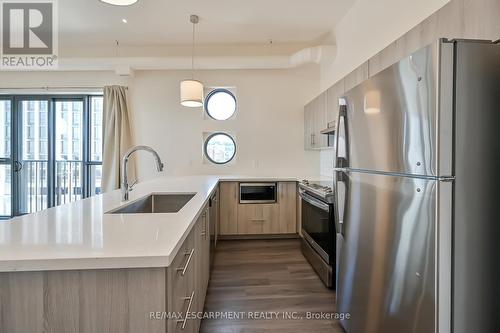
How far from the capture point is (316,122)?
415 cm

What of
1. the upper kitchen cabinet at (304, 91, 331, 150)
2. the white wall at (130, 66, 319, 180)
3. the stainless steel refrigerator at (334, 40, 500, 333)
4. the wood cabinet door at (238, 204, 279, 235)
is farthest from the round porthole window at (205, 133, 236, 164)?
the stainless steel refrigerator at (334, 40, 500, 333)

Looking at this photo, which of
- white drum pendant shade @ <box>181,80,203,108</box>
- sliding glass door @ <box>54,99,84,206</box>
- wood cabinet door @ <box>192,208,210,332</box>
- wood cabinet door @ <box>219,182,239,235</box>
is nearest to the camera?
wood cabinet door @ <box>192,208,210,332</box>

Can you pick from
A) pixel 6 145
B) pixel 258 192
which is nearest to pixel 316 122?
pixel 258 192

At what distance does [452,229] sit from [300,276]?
6.61 ft

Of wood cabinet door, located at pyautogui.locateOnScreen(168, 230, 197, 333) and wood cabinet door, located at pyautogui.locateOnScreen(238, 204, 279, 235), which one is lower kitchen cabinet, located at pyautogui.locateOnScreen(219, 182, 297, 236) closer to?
wood cabinet door, located at pyautogui.locateOnScreen(238, 204, 279, 235)

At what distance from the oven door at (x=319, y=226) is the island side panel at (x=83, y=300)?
1942 mm

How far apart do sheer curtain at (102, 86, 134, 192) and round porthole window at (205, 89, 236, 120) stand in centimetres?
143

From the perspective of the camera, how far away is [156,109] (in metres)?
4.92

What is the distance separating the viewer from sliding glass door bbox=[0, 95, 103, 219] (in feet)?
16.4

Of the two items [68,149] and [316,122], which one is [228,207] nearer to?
[316,122]

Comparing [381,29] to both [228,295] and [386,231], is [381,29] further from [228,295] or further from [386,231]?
[228,295]

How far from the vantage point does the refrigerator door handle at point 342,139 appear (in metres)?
1.88

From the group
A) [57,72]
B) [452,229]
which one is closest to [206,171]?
[57,72]

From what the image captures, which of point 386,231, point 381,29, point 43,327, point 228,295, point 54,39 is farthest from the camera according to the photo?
point 54,39
